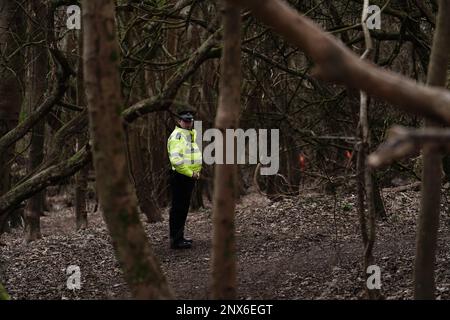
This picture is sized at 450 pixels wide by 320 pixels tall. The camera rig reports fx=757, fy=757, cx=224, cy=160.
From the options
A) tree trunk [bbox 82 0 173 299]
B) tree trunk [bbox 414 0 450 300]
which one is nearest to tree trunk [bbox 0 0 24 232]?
tree trunk [bbox 82 0 173 299]

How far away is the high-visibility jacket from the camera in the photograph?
1095 centimetres

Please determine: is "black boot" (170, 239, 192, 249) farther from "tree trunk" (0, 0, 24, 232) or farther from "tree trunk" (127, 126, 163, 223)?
"tree trunk" (127, 126, 163, 223)

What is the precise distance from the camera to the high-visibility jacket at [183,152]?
11.0 m

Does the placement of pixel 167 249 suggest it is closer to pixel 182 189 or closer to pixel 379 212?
pixel 182 189

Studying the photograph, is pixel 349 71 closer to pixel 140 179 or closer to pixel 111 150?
pixel 111 150

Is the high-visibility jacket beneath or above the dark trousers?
above

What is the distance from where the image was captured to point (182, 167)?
36.2 feet

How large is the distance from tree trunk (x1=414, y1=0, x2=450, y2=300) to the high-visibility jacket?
5.41 metres

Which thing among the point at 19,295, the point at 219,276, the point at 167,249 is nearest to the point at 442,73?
the point at 219,276

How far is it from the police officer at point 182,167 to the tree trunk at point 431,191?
541 centimetres

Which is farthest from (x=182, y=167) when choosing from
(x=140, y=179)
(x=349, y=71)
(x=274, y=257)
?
(x=349, y=71)

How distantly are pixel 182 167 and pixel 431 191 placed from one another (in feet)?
18.5

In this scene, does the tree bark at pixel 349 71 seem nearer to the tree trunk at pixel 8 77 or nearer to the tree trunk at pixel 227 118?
the tree trunk at pixel 227 118
